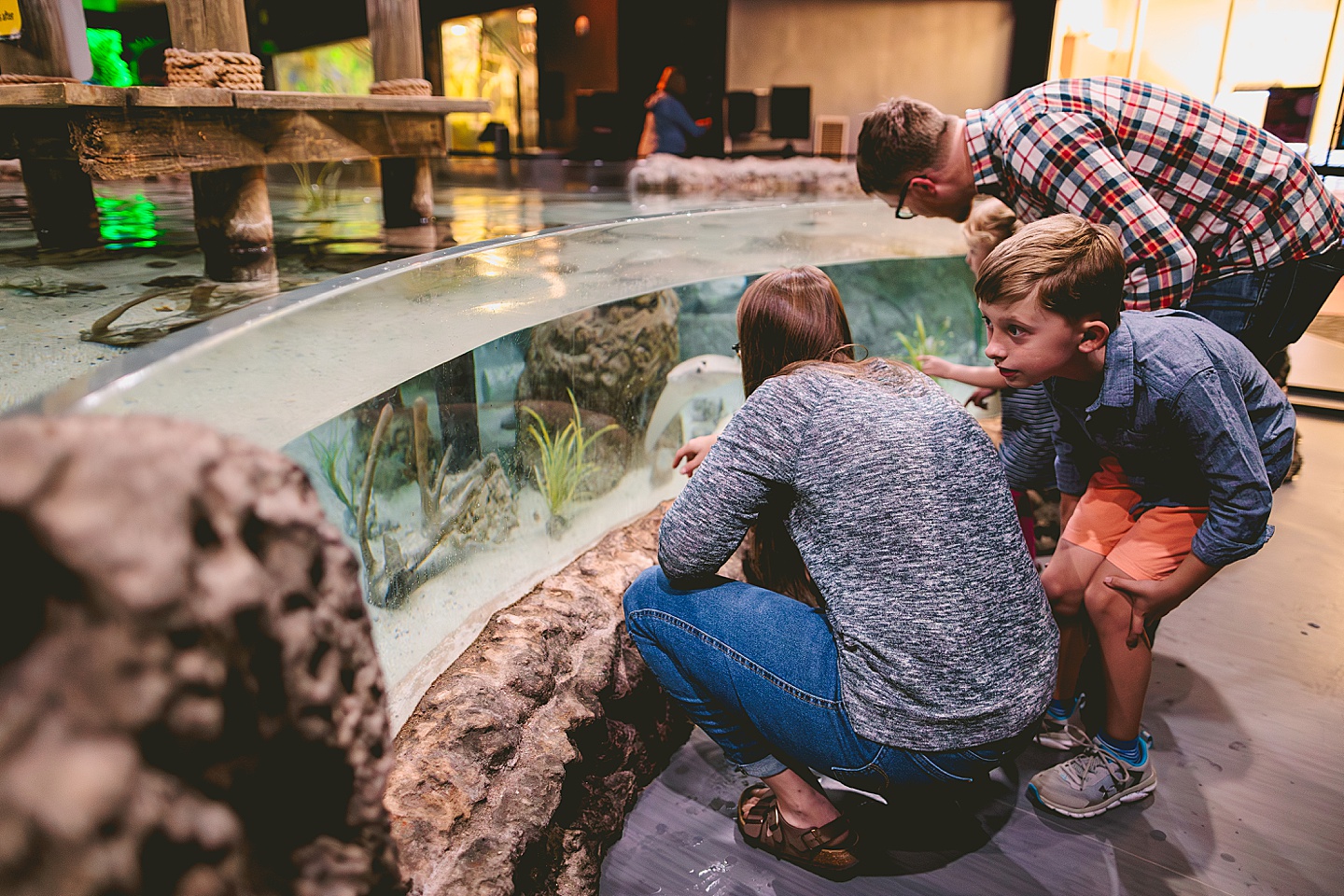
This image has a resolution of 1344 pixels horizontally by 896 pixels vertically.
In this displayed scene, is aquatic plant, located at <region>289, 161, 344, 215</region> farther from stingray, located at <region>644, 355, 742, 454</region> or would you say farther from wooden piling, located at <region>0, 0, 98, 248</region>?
stingray, located at <region>644, 355, 742, 454</region>

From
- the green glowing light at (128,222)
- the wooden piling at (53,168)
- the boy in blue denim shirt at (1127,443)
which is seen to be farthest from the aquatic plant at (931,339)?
the green glowing light at (128,222)

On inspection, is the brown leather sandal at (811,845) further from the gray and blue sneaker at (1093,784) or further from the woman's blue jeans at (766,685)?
the gray and blue sneaker at (1093,784)

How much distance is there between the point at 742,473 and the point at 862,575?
0.88 feet

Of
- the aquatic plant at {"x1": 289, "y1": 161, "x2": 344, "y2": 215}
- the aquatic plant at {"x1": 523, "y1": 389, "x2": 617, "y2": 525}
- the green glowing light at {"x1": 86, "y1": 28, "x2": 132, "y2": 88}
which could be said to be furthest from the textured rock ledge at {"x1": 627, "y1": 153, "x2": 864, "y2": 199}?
the green glowing light at {"x1": 86, "y1": 28, "x2": 132, "y2": 88}

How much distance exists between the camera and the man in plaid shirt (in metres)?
1.90

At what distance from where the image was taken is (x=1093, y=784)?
5.96 feet

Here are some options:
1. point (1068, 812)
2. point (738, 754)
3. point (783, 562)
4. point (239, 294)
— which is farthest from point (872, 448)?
point (239, 294)

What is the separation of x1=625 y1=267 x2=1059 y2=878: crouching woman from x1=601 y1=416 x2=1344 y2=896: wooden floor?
12.8 inches

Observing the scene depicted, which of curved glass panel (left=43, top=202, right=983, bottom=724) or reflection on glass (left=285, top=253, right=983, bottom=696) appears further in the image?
reflection on glass (left=285, top=253, right=983, bottom=696)

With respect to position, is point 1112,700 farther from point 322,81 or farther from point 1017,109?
point 322,81

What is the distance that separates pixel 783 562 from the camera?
5.77 feet

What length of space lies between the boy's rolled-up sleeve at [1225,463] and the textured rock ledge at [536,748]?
4.25 feet

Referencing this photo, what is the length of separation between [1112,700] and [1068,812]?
0.27 metres

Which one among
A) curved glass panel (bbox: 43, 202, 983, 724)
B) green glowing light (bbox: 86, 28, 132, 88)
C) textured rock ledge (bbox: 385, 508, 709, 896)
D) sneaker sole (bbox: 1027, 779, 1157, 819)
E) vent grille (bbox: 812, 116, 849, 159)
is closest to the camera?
curved glass panel (bbox: 43, 202, 983, 724)
